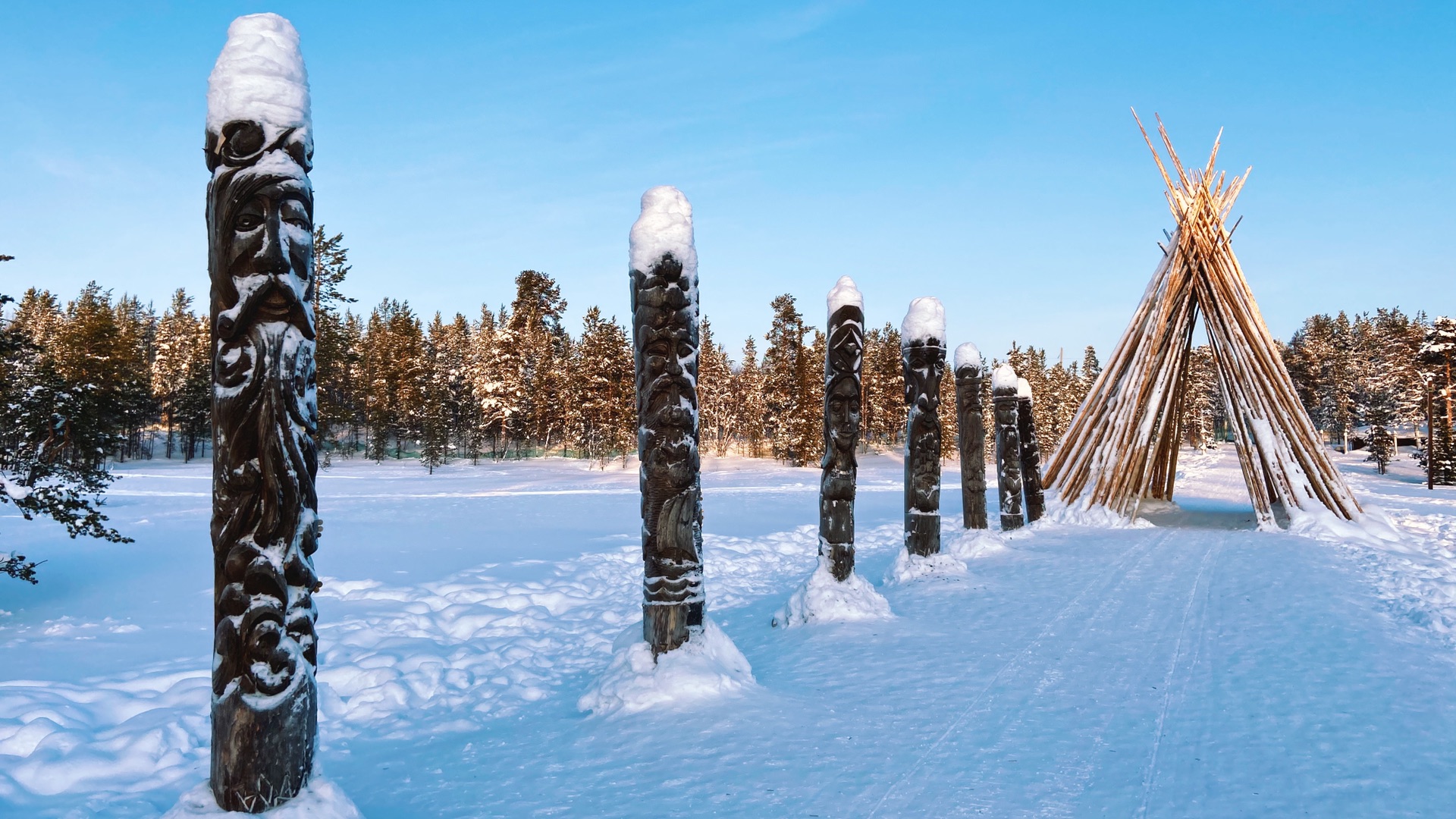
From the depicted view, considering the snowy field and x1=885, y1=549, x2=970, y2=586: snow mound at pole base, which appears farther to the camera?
x1=885, y1=549, x2=970, y2=586: snow mound at pole base

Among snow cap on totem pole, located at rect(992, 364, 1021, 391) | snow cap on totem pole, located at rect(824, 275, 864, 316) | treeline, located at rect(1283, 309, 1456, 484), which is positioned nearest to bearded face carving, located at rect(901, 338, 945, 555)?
snow cap on totem pole, located at rect(824, 275, 864, 316)

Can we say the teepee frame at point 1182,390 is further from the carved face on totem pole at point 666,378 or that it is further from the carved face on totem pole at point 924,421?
the carved face on totem pole at point 666,378

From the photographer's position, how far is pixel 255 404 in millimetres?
3240

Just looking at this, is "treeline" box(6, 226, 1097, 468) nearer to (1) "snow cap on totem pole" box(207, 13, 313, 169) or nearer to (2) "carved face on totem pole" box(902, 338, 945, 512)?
(2) "carved face on totem pole" box(902, 338, 945, 512)

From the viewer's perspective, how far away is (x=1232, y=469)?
34.1 m

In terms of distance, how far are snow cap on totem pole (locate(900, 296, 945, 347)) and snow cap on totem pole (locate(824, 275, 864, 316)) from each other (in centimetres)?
161

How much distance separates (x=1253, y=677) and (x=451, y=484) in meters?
25.5

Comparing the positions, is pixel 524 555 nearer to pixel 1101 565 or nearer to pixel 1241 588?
pixel 1101 565

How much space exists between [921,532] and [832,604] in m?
2.72

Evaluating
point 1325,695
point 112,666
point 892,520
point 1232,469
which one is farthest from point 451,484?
point 1232,469

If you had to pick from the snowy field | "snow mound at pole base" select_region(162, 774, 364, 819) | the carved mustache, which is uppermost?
the carved mustache

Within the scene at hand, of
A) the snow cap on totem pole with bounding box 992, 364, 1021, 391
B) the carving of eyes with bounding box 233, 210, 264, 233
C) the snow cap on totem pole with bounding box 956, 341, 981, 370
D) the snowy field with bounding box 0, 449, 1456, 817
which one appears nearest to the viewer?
the carving of eyes with bounding box 233, 210, 264, 233

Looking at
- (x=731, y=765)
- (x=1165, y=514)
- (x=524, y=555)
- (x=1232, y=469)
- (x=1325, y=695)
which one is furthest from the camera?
(x=1232, y=469)

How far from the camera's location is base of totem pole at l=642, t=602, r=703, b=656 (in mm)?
Result: 5797
